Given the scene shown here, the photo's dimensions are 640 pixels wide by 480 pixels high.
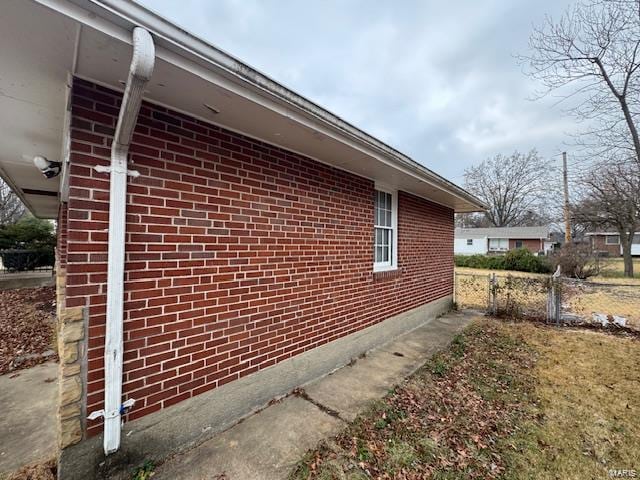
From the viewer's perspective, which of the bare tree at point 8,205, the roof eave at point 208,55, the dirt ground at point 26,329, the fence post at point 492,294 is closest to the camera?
the roof eave at point 208,55

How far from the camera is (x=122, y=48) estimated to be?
1604mm

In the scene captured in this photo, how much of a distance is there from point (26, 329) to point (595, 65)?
46.2ft

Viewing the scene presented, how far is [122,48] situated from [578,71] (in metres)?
10.1

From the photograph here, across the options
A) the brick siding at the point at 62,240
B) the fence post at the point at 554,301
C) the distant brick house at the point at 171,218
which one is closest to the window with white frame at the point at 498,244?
the fence post at the point at 554,301

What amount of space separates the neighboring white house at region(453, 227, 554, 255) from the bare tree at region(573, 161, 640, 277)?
16.9m

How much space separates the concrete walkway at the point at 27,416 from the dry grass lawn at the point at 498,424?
2.18 m

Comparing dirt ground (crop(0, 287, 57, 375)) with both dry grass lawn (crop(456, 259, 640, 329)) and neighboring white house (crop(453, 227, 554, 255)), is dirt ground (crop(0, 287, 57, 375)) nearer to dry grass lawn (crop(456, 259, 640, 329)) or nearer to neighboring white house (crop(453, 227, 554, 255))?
dry grass lawn (crop(456, 259, 640, 329))

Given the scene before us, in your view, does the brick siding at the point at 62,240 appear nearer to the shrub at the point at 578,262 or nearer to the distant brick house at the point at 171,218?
the distant brick house at the point at 171,218

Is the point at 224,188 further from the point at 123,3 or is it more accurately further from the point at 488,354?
the point at 488,354

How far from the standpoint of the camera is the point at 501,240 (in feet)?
122

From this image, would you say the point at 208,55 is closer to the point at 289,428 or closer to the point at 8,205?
the point at 289,428

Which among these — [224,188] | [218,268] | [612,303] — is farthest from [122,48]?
[612,303]

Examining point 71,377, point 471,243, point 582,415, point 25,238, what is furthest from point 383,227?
point 471,243

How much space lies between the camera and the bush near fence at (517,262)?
1816 cm
